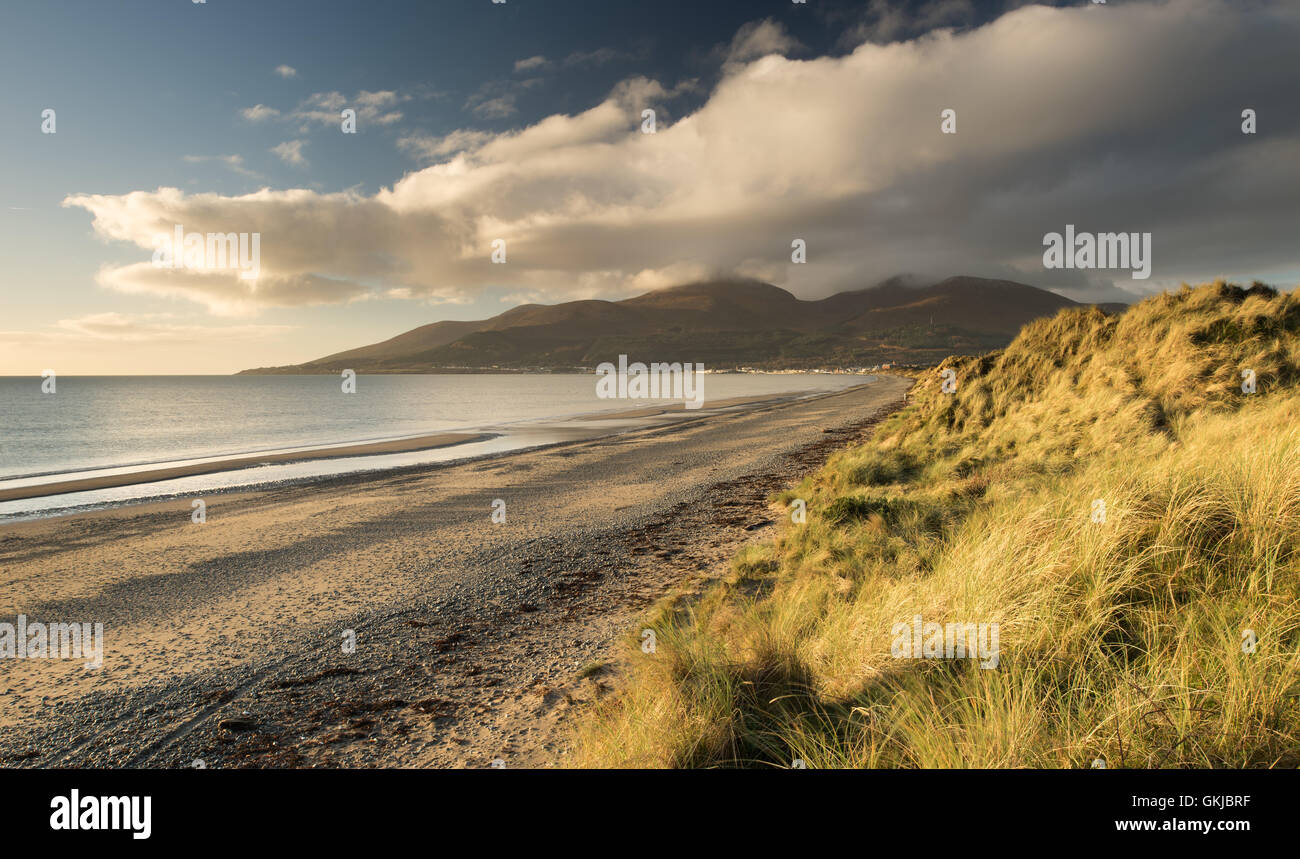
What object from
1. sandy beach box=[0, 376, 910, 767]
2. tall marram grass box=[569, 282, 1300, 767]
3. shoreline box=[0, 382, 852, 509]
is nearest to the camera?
tall marram grass box=[569, 282, 1300, 767]

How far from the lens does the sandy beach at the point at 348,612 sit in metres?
4.34

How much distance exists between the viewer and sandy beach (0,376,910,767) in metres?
4.34

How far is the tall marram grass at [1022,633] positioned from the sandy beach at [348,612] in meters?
1.12

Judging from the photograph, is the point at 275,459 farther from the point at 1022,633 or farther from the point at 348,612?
the point at 1022,633

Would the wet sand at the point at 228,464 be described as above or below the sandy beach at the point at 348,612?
above

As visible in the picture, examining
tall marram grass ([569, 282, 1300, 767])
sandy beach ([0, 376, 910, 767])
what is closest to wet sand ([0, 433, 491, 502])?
sandy beach ([0, 376, 910, 767])

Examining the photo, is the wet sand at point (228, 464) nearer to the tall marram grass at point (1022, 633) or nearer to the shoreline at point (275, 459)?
the shoreline at point (275, 459)

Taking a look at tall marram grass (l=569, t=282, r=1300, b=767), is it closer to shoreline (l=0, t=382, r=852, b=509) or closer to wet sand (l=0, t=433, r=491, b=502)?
shoreline (l=0, t=382, r=852, b=509)

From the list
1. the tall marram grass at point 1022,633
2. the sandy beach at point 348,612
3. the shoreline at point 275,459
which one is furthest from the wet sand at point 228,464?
the tall marram grass at point 1022,633

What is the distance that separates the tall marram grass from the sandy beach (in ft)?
3.69

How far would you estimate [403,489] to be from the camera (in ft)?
52.4

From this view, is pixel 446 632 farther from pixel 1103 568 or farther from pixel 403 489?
pixel 403 489

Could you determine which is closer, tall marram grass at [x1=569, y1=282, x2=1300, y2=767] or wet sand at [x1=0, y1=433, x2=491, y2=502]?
tall marram grass at [x1=569, y1=282, x2=1300, y2=767]
